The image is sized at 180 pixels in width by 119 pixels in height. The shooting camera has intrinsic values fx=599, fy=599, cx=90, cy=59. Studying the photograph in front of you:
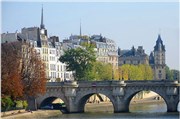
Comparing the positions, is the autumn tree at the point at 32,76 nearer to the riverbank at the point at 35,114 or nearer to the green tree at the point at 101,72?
the riverbank at the point at 35,114

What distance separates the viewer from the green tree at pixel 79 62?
78.2 metres

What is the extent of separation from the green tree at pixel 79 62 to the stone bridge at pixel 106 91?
466 inches

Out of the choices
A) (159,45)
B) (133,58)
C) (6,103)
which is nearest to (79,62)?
(6,103)

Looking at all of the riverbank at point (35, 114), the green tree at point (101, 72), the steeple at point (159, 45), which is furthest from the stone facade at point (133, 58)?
the riverbank at point (35, 114)

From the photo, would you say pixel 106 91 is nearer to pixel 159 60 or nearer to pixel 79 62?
pixel 79 62

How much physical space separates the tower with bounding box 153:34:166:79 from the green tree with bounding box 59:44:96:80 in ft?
180

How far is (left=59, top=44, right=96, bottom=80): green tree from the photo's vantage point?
78.2m

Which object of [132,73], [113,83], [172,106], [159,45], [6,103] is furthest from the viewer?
[159,45]

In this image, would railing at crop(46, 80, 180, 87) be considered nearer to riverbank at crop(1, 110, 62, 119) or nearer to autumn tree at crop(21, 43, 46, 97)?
autumn tree at crop(21, 43, 46, 97)

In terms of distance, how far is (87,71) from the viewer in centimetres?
7944

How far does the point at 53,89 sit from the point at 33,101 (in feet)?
9.44

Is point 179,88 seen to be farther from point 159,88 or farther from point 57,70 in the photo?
point 57,70

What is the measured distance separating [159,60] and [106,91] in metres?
72.0

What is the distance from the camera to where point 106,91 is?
65.4 m
